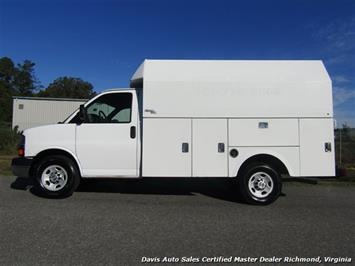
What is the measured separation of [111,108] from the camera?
22.4ft

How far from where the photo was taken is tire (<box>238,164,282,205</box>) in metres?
6.36

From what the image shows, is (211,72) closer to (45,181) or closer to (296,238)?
(296,238)

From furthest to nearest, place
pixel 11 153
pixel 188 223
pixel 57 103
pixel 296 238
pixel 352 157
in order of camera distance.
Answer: pixel 57 103 < pixel 11 153 < pixel 352 157 < pixel 188 223 < pixel 296 238

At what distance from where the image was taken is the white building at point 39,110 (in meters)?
28.3

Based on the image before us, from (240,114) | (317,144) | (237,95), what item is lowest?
(317,144)

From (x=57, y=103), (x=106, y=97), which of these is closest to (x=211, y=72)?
(x=106, y=97)

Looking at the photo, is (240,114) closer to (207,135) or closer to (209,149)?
(207,135)

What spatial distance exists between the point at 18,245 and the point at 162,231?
1961 mm

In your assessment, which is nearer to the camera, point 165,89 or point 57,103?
point 165,89

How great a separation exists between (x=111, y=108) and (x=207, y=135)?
7.18 ft

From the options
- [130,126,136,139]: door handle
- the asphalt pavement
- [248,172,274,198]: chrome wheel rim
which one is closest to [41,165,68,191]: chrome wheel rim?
the asphalt pavement

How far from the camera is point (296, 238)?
449 cm

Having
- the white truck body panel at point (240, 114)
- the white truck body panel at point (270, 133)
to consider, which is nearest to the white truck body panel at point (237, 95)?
the white truck body panel at point (240, 114)

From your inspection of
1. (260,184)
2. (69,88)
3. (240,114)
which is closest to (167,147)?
(240,114)
